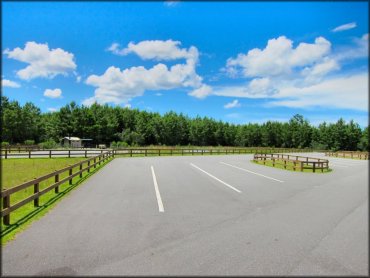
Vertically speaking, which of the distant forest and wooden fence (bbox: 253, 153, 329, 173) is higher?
the distant forest

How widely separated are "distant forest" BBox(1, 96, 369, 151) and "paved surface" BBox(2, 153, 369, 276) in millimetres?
62278

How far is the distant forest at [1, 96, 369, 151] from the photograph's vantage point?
78.9 metres

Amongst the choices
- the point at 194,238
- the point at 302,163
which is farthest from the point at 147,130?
the point at 194,238

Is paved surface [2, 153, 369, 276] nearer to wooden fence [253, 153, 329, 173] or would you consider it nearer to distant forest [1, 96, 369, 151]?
wooden fence [253, 153, 329, 173]

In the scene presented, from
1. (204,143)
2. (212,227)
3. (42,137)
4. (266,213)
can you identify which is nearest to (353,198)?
(266,213)

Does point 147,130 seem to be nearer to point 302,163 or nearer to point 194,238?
point 302,163

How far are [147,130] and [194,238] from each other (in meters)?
91.8

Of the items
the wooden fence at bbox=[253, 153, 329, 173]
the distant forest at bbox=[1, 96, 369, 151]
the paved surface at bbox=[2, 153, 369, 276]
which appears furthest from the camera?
the distant forest at bbox=[1, 96, 369, 151]

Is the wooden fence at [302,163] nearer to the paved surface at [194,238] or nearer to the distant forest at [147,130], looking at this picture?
the paved surface at [194,238]

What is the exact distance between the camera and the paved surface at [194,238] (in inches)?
189

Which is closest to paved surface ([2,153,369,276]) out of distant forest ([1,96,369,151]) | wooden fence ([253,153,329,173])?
wooden fence ([253,153,329,173])

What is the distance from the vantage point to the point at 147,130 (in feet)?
319

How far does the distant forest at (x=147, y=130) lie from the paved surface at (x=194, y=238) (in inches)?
2452

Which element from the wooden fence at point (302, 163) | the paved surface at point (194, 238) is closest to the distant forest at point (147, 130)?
the wooden fence at point (302, 163)
